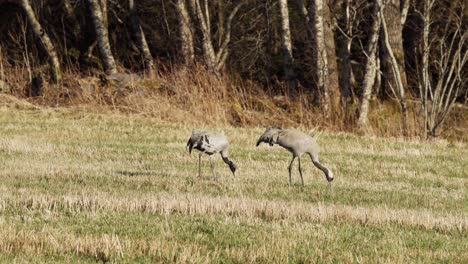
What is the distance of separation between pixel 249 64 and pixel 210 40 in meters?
2.82

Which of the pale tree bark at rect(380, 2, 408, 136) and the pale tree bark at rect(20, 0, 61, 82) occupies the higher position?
the pale tree bark at rect(20, 0, 61, 82)

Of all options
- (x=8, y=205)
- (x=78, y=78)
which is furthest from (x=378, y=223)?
(x=78, y=78)

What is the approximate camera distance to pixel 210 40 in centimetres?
2638

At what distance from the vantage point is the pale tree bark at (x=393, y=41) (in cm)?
2347

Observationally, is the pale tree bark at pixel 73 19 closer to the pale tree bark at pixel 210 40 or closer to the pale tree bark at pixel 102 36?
the pale tree bark at pixel 102 36

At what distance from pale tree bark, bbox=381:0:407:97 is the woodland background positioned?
39 mm

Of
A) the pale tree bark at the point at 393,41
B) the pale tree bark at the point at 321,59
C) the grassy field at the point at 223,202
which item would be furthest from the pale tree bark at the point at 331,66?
the grassy field at the point at 223,202

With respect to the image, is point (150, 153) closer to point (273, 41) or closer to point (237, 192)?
point (237, 192)

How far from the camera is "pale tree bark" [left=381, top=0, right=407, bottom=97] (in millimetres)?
23469

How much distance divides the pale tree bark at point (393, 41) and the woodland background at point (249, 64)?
4cm

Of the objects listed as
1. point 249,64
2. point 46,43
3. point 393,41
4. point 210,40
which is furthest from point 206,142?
point 249,64

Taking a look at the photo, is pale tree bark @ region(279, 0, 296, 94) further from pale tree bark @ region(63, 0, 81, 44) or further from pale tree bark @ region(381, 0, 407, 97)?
pale tree bark @ region(63, 0, 81, 44)

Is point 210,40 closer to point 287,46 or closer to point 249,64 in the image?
point 287,46

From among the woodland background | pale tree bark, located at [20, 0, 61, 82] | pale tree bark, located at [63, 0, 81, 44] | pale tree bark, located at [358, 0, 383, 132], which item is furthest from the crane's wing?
pale tree bark, located at [63, 0, 81, 44]
